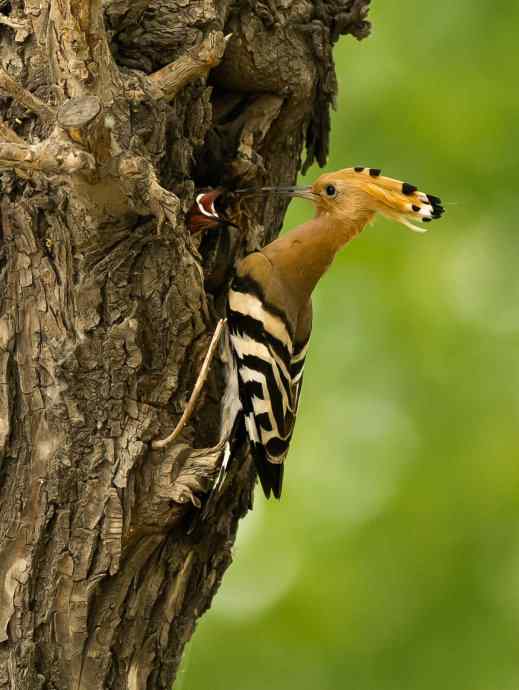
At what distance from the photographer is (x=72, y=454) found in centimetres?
259

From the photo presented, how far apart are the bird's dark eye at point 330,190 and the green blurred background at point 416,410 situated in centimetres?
124

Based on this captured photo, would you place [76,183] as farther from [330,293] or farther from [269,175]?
[330,293]

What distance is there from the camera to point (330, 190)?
143 inches

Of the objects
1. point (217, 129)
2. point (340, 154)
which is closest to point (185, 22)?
point (217, 129)

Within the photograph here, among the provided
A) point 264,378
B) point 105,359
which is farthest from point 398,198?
point 105,359

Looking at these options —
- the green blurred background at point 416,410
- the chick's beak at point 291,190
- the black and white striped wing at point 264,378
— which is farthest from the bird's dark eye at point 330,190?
the green blurred background at point 416,410

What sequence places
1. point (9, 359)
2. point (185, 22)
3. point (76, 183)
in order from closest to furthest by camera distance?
point (76, 183), point (9, 359), point (185, 22)

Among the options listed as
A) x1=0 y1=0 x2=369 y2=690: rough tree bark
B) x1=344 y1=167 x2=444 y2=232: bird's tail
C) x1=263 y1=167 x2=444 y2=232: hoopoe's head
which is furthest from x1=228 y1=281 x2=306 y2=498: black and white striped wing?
x1=344 y1=167 x2=444 y2=232: bird's tail

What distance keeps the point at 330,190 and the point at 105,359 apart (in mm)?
1265

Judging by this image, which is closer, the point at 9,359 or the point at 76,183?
the point at 76,183

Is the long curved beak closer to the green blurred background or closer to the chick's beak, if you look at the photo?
the chick's beak

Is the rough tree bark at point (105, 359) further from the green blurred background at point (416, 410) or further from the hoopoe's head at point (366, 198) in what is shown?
the green blurred background at point (416, 410)

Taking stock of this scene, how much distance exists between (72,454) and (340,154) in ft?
9.08

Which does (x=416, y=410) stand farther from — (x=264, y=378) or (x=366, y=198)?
(x=264, y=378)
